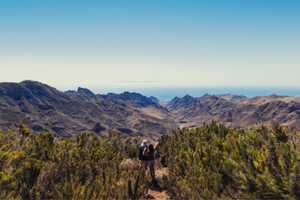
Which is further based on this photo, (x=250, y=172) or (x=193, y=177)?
(x=193, y=177)

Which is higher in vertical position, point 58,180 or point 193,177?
point 193,177

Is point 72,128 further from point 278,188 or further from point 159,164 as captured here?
point 278,188

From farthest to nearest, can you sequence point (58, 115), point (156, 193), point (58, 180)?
point (58, 115), point (156, 193), point (58, 180)

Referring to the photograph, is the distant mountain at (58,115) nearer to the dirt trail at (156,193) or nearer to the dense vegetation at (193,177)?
the dirt trail at (156,193)

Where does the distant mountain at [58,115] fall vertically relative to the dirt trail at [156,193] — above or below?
below

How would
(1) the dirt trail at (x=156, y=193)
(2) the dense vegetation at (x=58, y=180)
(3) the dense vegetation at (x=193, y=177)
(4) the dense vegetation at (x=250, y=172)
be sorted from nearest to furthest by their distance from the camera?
(4) the dense vegetation at (x=250, y=172)
(3) the dense vegetation at (x=193, y=177)
(2) the dense vegetation at (x=58, y=180)
(1) the dirt trail at (x=156, y=193)

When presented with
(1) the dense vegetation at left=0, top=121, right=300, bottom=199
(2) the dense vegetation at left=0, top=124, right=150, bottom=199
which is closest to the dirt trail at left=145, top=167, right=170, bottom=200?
(1) the dense vegetation at left=0, top=121, right=300, bottom=199

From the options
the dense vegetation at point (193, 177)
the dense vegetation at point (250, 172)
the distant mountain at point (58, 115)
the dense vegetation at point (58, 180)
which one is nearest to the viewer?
the dense vegetation at point (250, 172)

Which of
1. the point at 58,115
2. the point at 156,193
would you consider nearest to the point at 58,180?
the point at 156,193

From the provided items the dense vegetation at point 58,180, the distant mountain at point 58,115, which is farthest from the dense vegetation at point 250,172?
the distant mountain at point 58,115

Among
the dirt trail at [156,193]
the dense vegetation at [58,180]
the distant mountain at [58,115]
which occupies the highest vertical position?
the dense vegetation at [58,180]

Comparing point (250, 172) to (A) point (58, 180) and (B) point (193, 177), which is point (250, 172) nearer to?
(B) point (193, 177)

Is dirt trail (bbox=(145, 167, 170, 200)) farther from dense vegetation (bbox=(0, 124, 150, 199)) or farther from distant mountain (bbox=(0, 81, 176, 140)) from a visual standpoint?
distant mountain (bbox=(0, 81, 176, 140))

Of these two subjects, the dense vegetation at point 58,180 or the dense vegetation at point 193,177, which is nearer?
the dense vegetation at point 193,177
